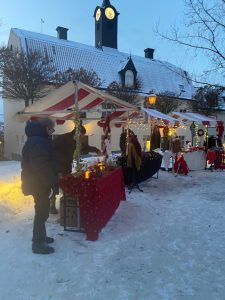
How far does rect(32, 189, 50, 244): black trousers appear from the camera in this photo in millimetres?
4902

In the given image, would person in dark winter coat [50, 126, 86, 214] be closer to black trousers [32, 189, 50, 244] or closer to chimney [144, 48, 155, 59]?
black trousers [32, 189, 50, 244]

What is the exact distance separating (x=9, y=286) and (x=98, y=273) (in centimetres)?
112

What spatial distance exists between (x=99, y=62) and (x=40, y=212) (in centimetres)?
2561

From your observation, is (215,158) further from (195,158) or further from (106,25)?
A: (106,25)

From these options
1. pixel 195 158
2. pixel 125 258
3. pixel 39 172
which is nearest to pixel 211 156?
pixel 195 158

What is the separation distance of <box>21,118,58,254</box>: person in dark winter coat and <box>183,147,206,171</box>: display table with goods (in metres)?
10.7

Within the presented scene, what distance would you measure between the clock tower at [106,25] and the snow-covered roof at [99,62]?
1.30m

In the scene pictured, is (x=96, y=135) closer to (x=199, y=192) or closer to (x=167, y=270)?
(x=199, y=192)

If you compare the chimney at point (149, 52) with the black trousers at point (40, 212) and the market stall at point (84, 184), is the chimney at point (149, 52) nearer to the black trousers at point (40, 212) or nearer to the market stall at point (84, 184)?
the market stall at point (84, 184)

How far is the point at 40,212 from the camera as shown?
4934mm

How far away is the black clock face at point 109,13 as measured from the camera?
118ft

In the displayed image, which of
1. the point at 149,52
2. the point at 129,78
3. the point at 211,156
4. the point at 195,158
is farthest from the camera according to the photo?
the point at 149,52

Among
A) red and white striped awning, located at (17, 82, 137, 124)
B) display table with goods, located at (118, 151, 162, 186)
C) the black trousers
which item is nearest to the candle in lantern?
the black trousers

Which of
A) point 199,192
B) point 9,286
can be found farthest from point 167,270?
point 199,192
